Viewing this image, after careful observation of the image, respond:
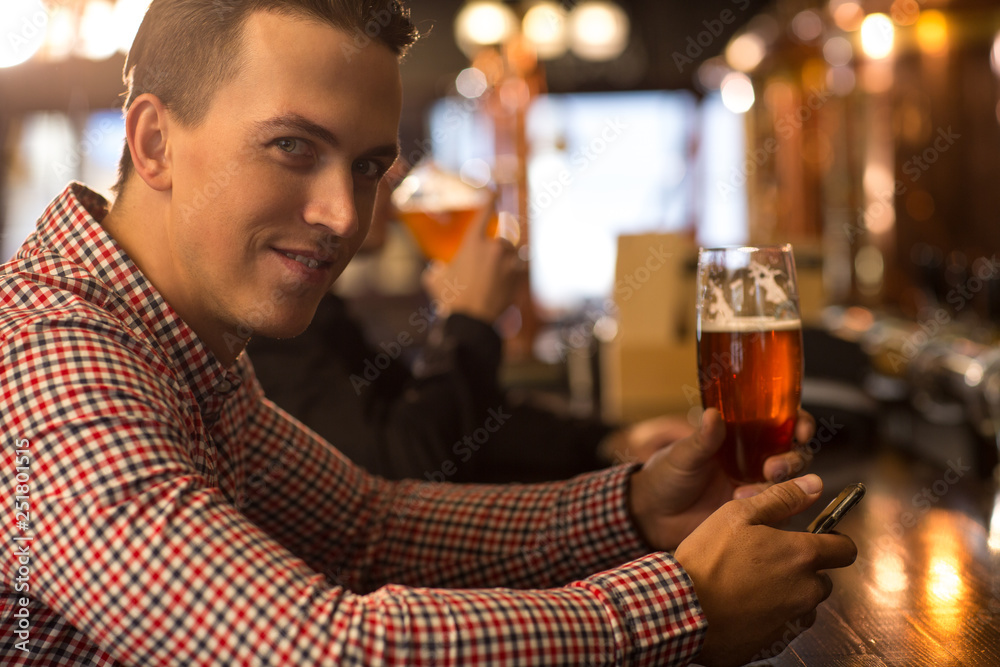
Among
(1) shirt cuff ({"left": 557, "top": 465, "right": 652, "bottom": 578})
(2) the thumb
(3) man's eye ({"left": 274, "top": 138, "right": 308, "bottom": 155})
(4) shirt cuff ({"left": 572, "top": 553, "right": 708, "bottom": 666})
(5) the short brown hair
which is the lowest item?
(1) shirt cuff ({"left": 557, "top": 465, "right": 652, "bottom": 578})

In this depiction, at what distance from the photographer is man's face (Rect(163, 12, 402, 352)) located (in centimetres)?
83

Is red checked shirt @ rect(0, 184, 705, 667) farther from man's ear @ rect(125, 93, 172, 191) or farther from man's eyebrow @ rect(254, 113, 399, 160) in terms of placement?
man's eyebrow @ rect(254, 113, 399, 160)

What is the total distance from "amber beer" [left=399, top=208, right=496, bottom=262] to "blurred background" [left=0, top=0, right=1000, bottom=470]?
0.39m

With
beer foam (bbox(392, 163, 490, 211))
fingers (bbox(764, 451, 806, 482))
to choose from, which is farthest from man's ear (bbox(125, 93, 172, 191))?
beer foam (bbox(392, 163, 490, 211))

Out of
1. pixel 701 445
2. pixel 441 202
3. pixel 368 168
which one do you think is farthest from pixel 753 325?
pixel 441 202

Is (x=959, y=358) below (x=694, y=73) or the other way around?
below

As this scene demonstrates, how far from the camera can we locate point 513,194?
425cm

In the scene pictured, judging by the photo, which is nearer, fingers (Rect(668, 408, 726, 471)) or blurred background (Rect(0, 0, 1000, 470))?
fingers (Rect(668, 408, 726, 471))

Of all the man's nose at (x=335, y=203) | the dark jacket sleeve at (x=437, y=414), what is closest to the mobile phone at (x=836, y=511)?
the man's nose at (x=335, y=203)

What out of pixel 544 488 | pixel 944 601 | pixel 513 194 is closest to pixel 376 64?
pixel 544 488

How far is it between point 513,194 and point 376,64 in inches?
134

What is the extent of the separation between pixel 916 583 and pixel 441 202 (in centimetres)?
122

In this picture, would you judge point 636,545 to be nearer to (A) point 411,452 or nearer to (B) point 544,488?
(B) point 544,488

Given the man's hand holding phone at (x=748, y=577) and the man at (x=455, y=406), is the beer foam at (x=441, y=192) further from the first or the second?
the man's hand holding phone at (x=748, y=577)
